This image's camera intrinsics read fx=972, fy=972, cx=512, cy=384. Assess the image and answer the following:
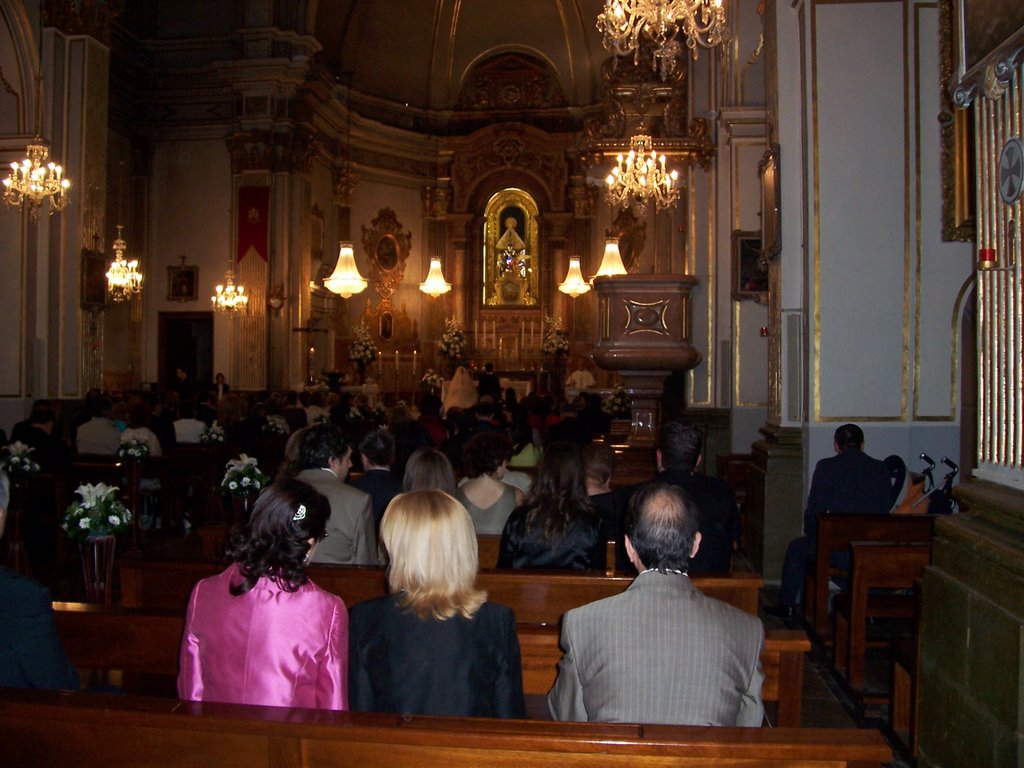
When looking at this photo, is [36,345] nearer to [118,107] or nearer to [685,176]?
[118,107]

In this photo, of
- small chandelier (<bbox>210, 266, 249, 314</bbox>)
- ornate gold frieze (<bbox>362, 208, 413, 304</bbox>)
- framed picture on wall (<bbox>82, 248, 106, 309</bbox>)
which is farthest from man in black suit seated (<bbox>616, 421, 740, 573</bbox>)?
ornate gold frieze (<bbox>362, 208, 413, 304</bbox>)

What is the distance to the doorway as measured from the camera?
20297mm

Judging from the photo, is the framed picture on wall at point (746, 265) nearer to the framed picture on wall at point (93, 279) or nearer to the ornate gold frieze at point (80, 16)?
the framed picture on wall at point (93, 279)

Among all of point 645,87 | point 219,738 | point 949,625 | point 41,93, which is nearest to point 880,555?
point 949,625

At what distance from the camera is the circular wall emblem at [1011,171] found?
3.28 m

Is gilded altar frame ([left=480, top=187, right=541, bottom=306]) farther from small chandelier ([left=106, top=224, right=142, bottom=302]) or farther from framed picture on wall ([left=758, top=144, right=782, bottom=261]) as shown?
framed picture on wall ([left=758, top=144, right=782, bottom=261])

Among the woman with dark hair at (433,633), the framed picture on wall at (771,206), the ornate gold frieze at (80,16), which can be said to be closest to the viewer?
the woman with dark hair at (433,633)

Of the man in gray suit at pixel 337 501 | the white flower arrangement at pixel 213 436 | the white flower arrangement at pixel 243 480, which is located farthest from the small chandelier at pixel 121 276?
the man in gray suit at pixel 337 501

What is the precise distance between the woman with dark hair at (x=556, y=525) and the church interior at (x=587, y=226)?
1.42m

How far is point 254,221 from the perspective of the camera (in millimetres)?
19719

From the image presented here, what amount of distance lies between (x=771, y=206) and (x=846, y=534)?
132 inches

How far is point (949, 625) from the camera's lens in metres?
3.58

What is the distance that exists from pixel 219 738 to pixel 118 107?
782 inches

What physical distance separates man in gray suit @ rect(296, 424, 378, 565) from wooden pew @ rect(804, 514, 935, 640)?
9.47ft
